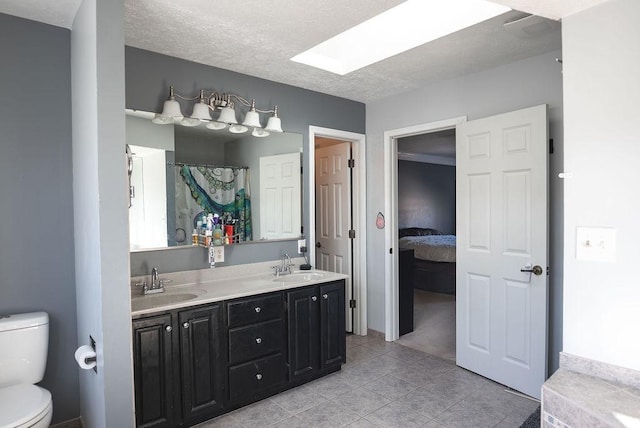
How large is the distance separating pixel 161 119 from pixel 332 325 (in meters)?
2.10

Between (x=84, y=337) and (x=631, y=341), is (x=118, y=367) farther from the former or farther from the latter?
(x=631, y=341)

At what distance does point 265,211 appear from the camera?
333cm

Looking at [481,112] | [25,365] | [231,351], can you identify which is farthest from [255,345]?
[481,112]

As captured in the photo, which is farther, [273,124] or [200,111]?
[273,124]

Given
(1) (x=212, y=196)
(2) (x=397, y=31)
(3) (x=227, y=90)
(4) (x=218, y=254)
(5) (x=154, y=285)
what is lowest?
(5) (x=154, y=285)

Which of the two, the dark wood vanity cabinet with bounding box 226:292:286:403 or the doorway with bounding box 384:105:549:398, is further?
the doorway with bounding box 384:105:549:398

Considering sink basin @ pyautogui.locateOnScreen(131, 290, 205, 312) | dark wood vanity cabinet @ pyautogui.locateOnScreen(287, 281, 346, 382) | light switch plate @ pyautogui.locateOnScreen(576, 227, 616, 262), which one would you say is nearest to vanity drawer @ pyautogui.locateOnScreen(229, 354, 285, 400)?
dark wood vanity cabinet @ pyautogui.locateOnScreen(287, 281, 346, 382)

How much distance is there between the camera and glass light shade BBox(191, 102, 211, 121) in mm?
2832

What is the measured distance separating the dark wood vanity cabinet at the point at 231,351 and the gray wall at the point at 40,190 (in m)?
0.64

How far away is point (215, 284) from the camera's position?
2.88 metres

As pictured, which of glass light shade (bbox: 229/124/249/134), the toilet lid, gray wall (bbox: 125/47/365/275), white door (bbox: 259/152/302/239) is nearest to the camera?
the toilet lid

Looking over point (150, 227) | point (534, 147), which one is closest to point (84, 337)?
point (150, 227)

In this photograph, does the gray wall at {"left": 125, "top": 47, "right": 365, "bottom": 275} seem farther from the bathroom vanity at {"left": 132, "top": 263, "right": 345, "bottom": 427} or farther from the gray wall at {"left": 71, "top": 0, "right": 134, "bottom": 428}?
the gray wall at {"left": 71, "top": 0, "right": 134, "bottom": 428}

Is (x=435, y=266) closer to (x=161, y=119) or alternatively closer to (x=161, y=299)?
(x=161, y=299)
